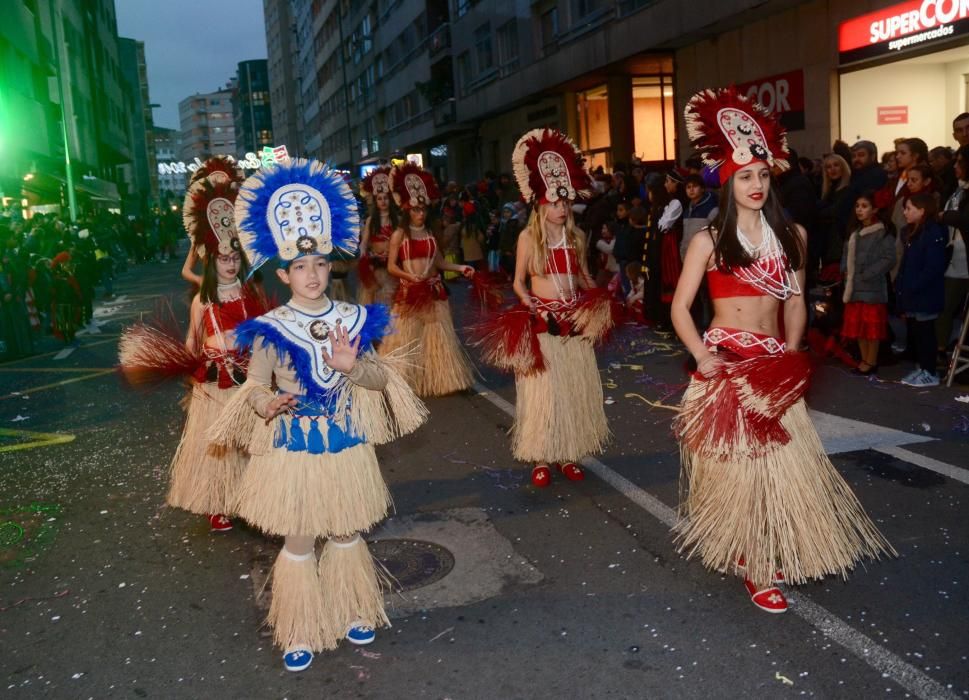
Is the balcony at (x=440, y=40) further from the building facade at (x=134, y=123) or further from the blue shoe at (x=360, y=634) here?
the building facade at (x=134, y=123)

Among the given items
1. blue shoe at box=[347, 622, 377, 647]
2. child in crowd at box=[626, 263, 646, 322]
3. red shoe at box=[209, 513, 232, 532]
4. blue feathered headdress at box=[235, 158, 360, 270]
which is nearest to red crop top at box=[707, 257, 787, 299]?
blue feathered headdress at box=[235, 158, 360, 270]

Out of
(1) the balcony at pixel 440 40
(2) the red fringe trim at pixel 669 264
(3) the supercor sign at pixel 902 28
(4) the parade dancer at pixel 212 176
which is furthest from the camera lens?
(1) the balcony at pixel 440 40

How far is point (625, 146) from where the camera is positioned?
84.0 ft

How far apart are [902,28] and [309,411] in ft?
43.9

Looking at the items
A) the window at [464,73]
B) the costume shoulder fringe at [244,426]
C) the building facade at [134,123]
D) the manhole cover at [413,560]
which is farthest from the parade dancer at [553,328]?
the building facade at [134,123]

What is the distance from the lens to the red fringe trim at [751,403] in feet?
13.0

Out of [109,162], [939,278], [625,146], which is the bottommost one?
[939,278]

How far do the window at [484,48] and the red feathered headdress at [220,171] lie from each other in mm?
30548

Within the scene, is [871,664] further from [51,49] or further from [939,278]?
[51,49]

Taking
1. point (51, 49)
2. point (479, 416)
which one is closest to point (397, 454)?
point (479, 416)

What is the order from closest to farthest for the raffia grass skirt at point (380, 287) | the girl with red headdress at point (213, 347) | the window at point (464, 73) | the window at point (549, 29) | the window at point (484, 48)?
the girl with red headdress at point (213, 347) → the raffia grass skirt at point (380, 287) → the window at point (549, 29) → the window at point (484, 48) → the window at point (464, 73)

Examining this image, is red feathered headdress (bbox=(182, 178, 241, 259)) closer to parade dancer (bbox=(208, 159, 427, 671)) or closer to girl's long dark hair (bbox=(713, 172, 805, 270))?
parade dancer (bbox=(208, 159, 427, 671))

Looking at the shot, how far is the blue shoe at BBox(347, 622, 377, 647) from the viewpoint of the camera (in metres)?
4.13

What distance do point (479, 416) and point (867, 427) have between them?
3.37 m
